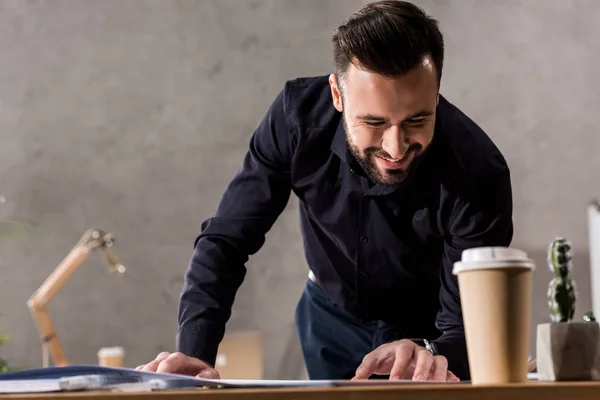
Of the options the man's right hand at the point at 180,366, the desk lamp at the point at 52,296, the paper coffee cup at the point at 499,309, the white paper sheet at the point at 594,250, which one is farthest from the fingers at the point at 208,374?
the white paper sheet at the point at 594,250

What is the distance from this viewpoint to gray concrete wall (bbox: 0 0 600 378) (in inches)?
155

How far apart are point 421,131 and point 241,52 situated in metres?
2.81

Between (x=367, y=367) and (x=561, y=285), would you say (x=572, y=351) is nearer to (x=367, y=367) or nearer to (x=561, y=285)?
(x=561, y=285)

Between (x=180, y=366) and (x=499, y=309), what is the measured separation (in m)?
0.49

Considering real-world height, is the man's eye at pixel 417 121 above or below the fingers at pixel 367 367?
above

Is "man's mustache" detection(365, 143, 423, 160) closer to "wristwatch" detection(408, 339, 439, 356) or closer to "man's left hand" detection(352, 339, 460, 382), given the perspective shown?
"wristwatch" detection(408, 339, 439, 356)

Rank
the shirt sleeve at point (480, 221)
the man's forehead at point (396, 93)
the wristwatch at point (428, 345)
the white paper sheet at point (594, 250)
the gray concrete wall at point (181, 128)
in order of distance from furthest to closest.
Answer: the gray concrete wall at point (181, 128) < the white paper sheet at point (594, 250) < the shirt sleeve at point (480, 221) < the man's forehead at point (396, 93) < the wristwatch at point (428, 345)

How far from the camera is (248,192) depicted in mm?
1750

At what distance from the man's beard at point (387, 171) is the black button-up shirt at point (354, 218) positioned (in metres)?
0.10

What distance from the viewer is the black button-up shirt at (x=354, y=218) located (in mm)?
1571

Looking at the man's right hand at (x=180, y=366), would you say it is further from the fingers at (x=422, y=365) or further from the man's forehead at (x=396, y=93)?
the man's forehead at (x=396, y=93)

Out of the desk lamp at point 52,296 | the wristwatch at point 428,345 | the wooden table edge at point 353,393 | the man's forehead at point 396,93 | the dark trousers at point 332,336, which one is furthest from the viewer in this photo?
the desk lamp at point 52,296

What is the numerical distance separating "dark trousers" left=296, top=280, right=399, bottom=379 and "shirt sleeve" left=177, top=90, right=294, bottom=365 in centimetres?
40

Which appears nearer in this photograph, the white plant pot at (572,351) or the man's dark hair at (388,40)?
the white plant pot at (572,351)
